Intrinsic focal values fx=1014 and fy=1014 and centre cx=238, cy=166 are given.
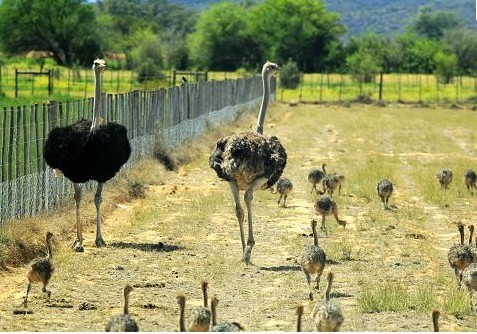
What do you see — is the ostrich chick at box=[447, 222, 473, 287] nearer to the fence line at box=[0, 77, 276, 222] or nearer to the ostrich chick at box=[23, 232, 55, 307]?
the ostrich chick at box=[23, 232, 55, 307]

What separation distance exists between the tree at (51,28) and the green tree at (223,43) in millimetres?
9093

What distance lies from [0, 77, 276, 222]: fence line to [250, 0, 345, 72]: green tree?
168 ft

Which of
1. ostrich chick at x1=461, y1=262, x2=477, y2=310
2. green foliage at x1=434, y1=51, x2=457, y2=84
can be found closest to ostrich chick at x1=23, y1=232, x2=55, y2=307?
ostrich chick at x1=461, y1=262, x2=477, y2=310

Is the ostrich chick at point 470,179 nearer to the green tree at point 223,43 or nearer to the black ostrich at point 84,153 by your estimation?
the black ostrich at point 84,153

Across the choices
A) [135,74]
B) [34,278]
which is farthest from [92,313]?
[135,74]

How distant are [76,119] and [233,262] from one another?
17.1 ft

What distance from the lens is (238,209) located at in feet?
39.6

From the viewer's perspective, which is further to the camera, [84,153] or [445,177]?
[445,177]

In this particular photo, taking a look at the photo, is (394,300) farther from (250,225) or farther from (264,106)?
(264,106)

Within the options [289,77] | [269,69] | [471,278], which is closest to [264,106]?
[269,69]

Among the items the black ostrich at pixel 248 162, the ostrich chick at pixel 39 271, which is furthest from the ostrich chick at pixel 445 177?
the ostrich chick at pixel 39 271

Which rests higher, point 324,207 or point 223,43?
point 223,43

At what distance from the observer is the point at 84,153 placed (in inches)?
500

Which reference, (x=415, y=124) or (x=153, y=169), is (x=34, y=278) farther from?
(x=415, y=124)
